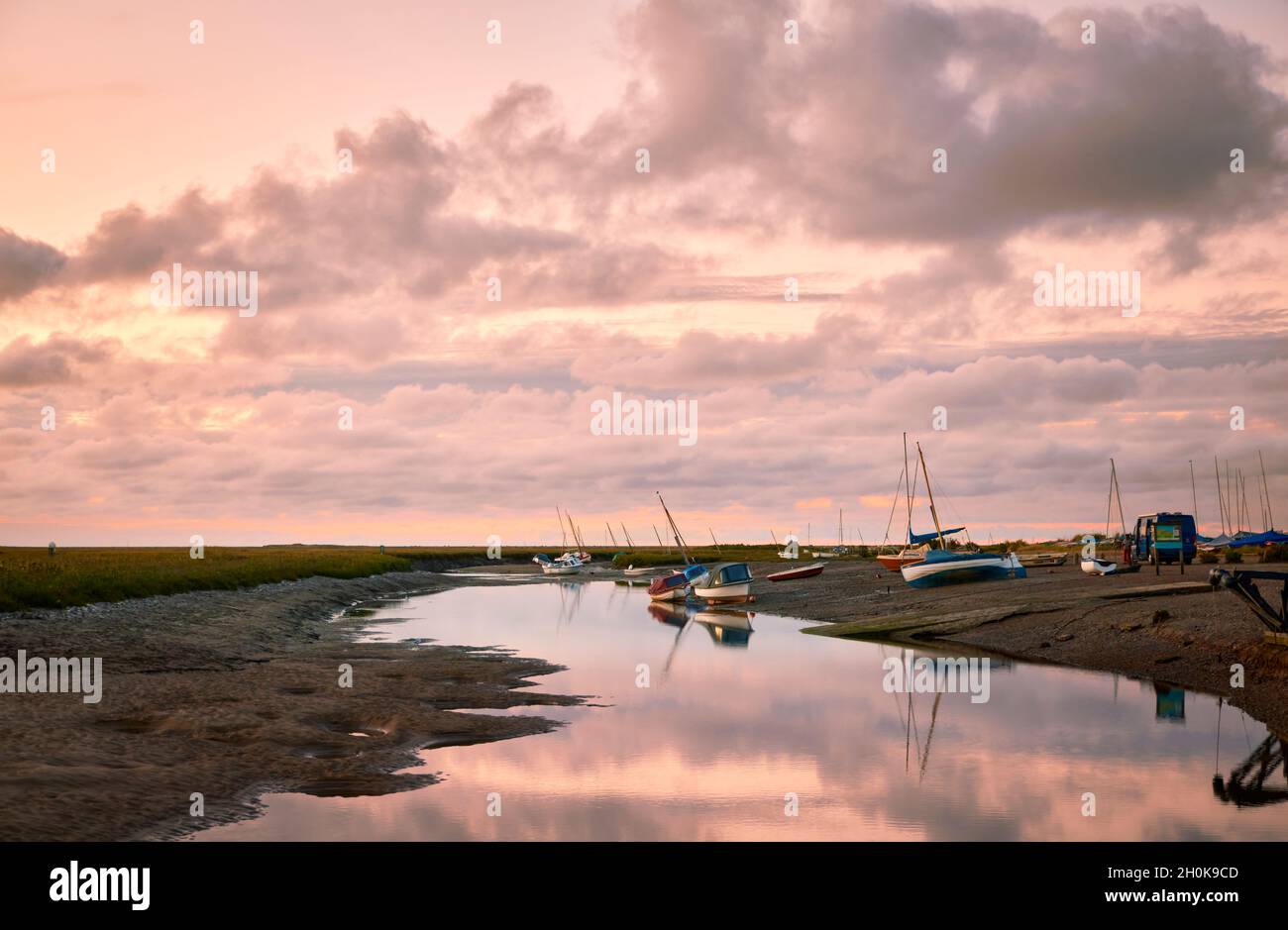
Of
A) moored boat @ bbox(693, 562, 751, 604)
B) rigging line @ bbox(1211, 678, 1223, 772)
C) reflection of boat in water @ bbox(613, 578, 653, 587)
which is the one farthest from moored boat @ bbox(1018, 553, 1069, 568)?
rigging line @ bbox(1211, 678, 1223, 772)

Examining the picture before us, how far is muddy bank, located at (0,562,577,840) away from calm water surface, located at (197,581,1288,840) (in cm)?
124

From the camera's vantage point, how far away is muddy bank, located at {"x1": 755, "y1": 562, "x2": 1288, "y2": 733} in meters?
28.4

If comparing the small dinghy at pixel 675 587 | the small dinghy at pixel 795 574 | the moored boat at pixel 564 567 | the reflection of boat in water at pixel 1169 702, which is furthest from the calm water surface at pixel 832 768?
the moored boat at pixel 564 567

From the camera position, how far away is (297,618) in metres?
57.8

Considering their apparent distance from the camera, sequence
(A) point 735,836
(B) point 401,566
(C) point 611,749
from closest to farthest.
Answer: (A) point 735,836
(C) point 611,749
(B) point 401,566

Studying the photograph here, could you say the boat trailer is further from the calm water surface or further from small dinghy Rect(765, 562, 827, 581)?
small dinghy Rect(765, 562, 827, 581)

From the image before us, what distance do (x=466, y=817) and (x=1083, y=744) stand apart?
15.7 meters

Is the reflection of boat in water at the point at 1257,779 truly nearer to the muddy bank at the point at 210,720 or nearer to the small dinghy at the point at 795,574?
the muddy bank at the point at 210,720

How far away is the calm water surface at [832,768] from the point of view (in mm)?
17969

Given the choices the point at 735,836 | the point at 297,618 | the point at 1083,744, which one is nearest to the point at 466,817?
the point at 735,836

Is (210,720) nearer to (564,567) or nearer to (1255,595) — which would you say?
(1255,595)

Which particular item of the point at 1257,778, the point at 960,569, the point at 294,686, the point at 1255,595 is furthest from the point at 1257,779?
the point at 960,569

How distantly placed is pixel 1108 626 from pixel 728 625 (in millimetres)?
28887
